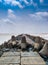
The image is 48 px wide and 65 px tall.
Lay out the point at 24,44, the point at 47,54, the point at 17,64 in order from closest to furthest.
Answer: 1. the point at 17,64
2. the point at 47,54
3. the point at 24,44

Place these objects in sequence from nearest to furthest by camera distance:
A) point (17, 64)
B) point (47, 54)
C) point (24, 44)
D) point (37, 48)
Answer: point (17, 64) < point (47, 54) < point (37, 48) < point (24, 44)

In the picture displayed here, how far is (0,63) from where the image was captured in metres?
2.73

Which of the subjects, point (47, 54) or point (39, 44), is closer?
point (47, 54)

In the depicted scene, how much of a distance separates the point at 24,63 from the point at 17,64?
14 centimetres

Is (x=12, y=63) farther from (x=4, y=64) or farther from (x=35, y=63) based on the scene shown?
(x=35, y=63)

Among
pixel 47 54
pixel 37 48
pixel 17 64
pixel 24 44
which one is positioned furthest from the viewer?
pixel 24 44

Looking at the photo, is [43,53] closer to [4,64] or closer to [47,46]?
[47,46]

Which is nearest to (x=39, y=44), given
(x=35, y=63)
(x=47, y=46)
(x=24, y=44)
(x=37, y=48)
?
(x=37, y=48)

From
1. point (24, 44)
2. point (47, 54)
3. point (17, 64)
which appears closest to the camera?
point (17, 64)

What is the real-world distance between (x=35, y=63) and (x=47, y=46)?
1.55 meters

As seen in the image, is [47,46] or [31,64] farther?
[47,46]

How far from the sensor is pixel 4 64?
8.66 ft

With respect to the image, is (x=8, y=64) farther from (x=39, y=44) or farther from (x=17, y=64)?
(x=39, y=44)

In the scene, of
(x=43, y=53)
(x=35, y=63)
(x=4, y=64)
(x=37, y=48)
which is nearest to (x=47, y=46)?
(x=43, y=53)
